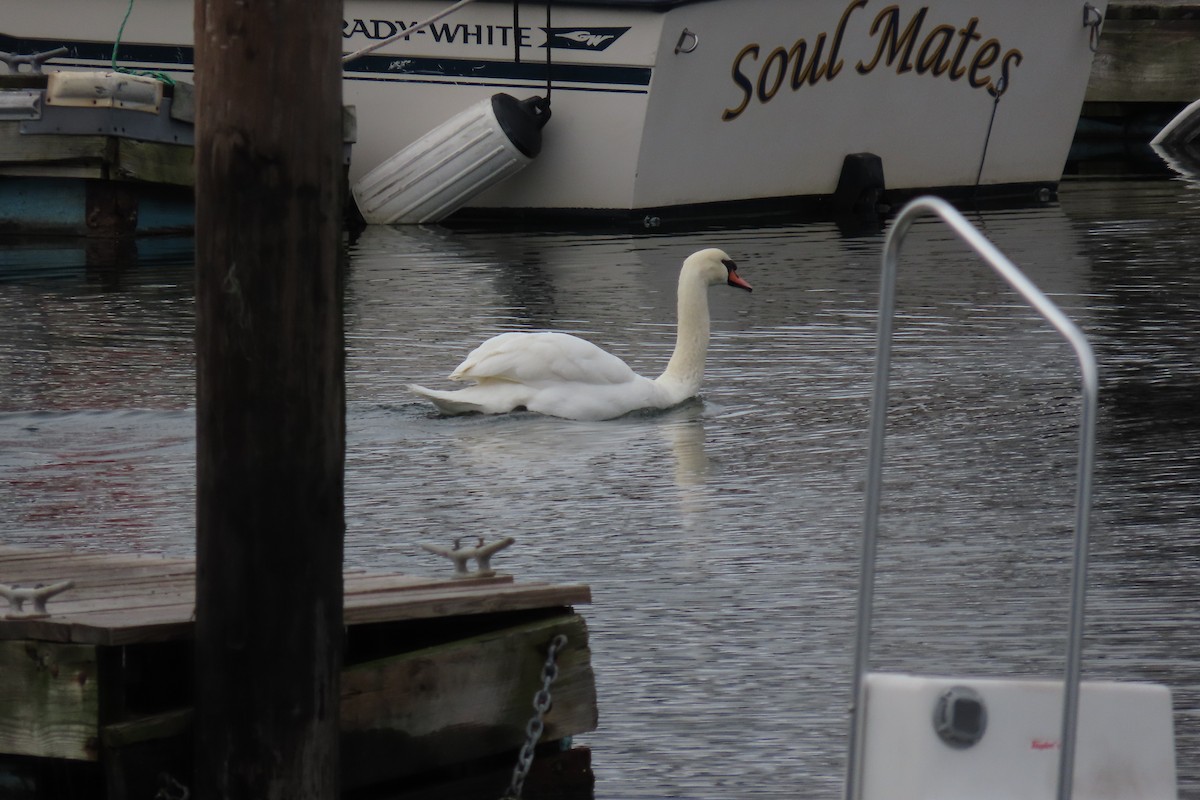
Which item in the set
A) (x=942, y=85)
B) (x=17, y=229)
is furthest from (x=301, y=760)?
(x=942, y=85)

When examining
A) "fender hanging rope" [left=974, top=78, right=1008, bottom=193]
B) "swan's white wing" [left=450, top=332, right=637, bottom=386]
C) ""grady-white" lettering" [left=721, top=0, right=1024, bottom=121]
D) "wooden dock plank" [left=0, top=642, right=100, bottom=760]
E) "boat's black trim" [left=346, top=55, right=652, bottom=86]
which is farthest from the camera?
"fender hanging rope" [left=974, top=78, right=1008, bottom=193]

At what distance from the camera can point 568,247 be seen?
17.2m

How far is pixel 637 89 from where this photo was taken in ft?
60.2

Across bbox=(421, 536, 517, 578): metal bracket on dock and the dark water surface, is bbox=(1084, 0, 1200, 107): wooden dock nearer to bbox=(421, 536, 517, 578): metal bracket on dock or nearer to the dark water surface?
the dark water surface

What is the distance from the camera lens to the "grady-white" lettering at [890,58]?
63.2 ft

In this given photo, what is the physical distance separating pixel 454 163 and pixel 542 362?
31.8 ft

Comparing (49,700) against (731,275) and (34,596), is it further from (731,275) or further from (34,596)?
(731,275)

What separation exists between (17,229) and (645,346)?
831cm

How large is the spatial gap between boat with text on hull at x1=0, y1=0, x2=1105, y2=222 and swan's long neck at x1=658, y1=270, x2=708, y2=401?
26.3 feet

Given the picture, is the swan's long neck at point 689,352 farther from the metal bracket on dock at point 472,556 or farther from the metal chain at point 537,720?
the metal chain at point 537,720

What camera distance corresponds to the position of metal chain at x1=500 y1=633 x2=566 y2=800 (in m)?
4.70

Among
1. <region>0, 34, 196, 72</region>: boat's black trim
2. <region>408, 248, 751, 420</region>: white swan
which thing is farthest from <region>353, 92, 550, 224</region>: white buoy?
<region>408, 248, 751, 420</region>: white swan

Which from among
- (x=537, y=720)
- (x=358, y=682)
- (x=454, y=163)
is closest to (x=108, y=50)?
(x=454, y=163)

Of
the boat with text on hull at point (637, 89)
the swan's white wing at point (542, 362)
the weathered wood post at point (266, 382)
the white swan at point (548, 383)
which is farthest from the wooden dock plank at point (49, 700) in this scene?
the boat with text on hull at point (637, 89)
